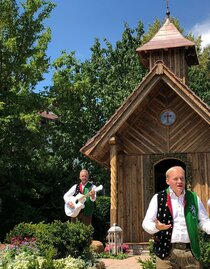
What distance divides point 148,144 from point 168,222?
29.0ft

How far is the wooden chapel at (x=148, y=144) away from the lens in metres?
12.6

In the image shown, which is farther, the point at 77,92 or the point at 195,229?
the point at 77,92

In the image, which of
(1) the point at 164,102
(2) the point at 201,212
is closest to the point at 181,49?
(1) the point at 164,102

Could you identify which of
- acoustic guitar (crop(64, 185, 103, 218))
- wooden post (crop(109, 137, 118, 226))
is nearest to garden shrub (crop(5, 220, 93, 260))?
acoustic guitar (crop(64, 185, 103, 218))

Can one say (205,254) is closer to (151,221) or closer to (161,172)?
(151,221)

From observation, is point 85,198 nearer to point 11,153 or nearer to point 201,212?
point 201,212

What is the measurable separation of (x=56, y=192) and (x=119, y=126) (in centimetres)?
867

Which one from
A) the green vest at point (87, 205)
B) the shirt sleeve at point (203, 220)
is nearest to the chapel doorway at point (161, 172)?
the green vest at point (87, 205)

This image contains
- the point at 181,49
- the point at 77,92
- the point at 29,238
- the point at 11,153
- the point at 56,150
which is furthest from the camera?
the point at 56,150

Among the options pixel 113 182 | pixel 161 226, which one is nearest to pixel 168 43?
pixel 113 182

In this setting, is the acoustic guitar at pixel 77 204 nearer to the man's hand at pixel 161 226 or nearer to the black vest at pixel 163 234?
the black vest at pixel 163 234

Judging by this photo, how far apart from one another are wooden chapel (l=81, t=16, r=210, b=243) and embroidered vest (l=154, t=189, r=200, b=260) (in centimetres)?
776

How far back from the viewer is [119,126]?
12625mm

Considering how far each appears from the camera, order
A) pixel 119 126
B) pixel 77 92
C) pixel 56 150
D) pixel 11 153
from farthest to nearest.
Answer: pixel 56 150
pixel 77 92
pixel 11 153
pixel 119 126
